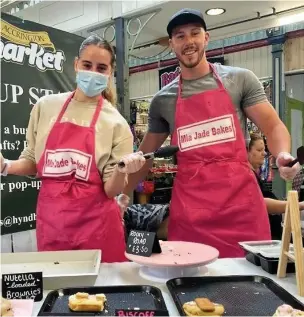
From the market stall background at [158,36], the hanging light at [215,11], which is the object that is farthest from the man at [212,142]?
the hanging light at [215,11]

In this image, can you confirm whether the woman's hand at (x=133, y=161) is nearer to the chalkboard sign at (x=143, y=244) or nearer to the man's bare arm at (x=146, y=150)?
the chalkboard sign at (x=143, y=244)

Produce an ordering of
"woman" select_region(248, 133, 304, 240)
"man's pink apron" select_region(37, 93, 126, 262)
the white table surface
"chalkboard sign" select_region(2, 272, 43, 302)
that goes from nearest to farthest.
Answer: "chalkboard sign" select_region(2, 272, 43, 302), the white table surface, "man's pink apron" select_region(37, 93, 126, 262), "woman" select_region(248, 133, 304, 240)

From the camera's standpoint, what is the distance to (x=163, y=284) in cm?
107

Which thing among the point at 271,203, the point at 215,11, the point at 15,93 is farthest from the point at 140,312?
the point at 215,11

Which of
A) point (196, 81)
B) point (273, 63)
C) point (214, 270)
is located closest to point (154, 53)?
point (273, 63)

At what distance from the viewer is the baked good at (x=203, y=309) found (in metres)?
0.83

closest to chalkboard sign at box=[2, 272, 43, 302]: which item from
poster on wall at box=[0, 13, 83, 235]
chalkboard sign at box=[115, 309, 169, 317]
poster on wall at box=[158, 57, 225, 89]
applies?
chalkboard sign at box=[115, 309, 169, 317]

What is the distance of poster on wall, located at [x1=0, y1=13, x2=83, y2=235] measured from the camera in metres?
2.55

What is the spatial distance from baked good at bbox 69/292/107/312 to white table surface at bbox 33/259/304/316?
0.11 meters

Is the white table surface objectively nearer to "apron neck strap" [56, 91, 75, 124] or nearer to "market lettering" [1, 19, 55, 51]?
"apron neck strap" [56, 91, 75, 124]

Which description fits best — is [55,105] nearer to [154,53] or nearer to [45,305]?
[45,305]

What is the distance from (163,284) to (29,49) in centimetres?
214

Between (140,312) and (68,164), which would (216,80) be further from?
(140,312)

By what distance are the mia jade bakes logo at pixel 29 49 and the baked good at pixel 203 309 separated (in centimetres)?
220
